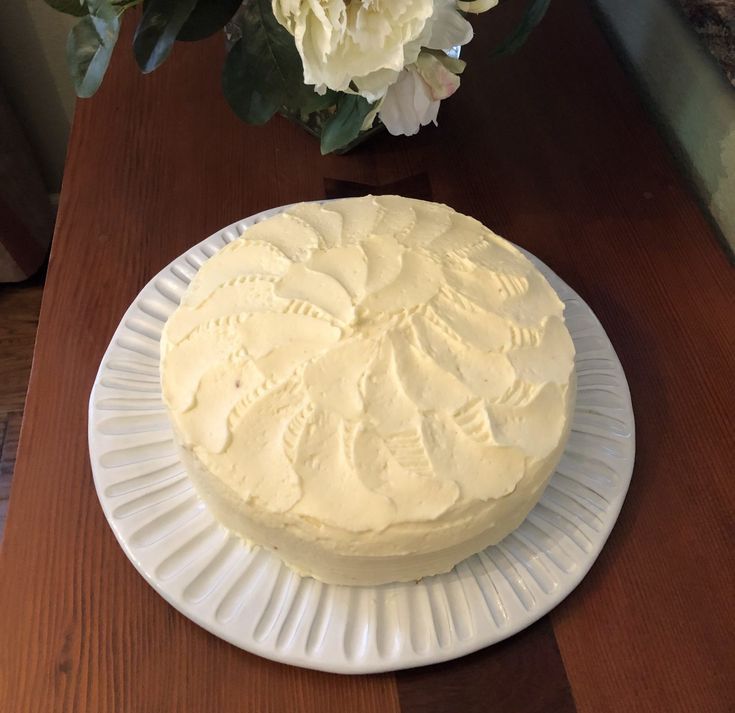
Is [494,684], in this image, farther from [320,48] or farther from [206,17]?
[206,17]

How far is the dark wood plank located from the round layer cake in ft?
0.26

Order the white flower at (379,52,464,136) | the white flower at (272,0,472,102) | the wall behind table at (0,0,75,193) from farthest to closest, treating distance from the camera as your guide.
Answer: the wall behind table at (0,0,75,193) → the white flower at (379,52,464,136) → the white flower at (272,0,472,102)

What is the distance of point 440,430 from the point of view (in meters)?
0.51

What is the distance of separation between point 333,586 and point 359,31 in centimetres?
43

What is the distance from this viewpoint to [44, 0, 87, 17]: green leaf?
57 centimetres

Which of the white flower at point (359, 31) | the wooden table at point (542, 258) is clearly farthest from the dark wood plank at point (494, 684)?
the white flower at point (359, 31)

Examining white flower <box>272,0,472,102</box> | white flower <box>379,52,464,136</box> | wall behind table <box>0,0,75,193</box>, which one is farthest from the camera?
wall behind table <box>0,0,75,193</box>

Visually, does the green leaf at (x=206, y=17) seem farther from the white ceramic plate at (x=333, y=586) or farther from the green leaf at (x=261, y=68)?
the white ceramic plate at (x=333, y=586)

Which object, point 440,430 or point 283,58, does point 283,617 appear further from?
point 283,58

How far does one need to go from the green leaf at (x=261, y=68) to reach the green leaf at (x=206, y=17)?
21 mm

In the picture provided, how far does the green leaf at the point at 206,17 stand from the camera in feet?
2.06

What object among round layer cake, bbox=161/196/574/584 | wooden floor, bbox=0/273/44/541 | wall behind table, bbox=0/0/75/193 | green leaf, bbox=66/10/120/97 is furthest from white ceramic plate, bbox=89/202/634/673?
wall behind table, bbox=0/0/75/193

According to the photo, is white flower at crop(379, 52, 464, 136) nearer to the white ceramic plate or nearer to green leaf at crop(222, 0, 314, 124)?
green leaf at crop(222, 0, 314, 124)

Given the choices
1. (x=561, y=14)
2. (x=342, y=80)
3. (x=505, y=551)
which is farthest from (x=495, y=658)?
(x=561, y=14)
